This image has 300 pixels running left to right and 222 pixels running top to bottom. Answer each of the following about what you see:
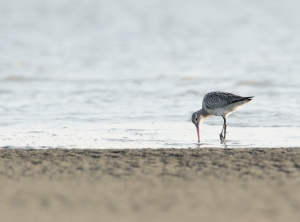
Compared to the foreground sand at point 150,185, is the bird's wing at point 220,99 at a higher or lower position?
higher

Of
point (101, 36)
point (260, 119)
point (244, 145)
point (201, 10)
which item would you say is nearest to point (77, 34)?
point (101, 36)

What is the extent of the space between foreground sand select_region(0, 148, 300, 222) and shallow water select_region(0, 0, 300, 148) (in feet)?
4.04

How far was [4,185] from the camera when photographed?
6961mm

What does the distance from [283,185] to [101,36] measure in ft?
82.7

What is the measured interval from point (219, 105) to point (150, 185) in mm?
4902

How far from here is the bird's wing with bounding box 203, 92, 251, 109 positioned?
11.5m

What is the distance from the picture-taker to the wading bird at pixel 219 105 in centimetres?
1133

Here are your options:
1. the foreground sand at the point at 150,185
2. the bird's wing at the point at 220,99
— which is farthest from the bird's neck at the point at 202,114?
the foreground sand at the point at 150,185

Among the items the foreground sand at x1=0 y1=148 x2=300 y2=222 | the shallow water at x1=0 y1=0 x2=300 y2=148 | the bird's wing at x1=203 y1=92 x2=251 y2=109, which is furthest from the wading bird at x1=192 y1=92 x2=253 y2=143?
the foreground sand at x1=0 y1=148 x2=300 y2=222

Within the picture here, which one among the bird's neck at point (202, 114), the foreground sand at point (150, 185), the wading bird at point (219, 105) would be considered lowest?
the foreground sand at point (150, 185)

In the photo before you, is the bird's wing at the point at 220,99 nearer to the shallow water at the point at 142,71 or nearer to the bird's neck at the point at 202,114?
the bird's neck at the point at 202,114

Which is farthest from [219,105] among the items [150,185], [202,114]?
[150,185]

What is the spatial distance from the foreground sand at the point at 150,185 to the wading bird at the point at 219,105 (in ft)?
A: 7.75

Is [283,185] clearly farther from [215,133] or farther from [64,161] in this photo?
[215,133]
